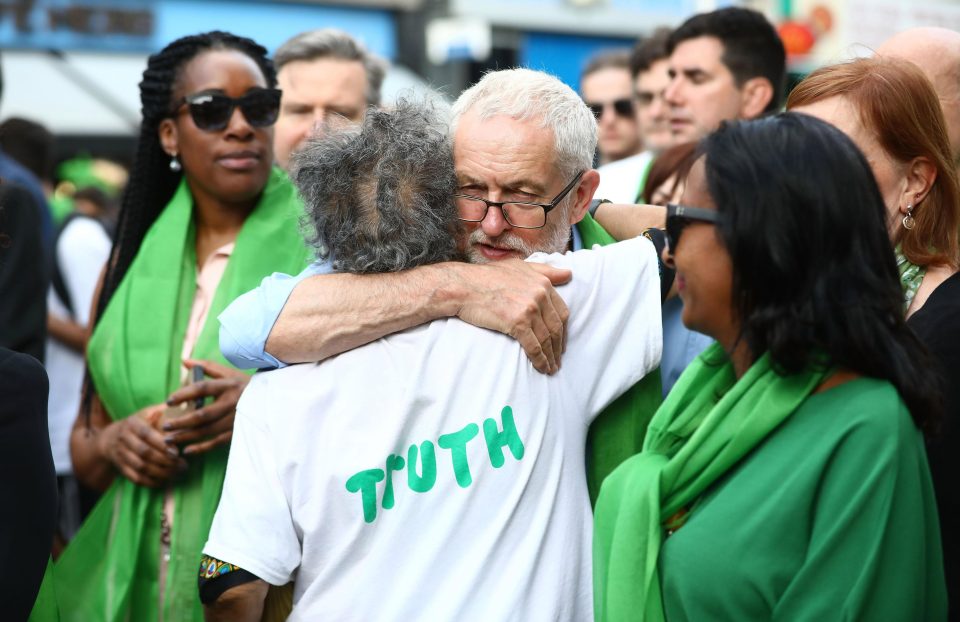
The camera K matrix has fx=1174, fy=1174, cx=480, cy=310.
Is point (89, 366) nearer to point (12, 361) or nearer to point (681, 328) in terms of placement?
point (12, 361)

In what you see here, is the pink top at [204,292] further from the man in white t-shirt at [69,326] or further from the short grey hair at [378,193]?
the man in white t-shirt at [69,326]

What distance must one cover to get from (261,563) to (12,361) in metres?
0.62

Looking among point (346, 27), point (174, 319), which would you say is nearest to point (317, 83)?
point (174, 319)

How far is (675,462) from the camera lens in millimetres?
2109

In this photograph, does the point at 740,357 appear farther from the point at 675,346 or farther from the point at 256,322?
the point at 256,322

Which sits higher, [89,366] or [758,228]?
[758,228]

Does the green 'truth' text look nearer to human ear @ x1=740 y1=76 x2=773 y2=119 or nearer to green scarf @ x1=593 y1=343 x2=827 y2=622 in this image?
green scarf @ x1=593 y1=343 x2=827 y2=622

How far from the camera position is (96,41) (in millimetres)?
14344

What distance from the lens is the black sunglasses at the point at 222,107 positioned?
11.7 ft

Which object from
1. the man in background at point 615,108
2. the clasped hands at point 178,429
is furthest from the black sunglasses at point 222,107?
the man in background at point 615,108

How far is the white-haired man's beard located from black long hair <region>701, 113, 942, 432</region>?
2.36ft

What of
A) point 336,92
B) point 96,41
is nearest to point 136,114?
point 96,41

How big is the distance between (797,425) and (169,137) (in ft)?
7.72

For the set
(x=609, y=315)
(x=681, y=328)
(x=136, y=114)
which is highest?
(x=609, y=315)
